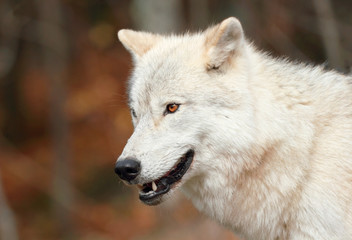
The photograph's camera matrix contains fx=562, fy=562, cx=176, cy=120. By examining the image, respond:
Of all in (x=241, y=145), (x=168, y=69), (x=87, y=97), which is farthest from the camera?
(x=87, y=97)

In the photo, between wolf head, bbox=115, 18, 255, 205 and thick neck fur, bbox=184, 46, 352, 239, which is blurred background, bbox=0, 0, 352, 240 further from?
wolf head, bbox=115, 18, 255, 205

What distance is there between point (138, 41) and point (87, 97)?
1201 centimetres

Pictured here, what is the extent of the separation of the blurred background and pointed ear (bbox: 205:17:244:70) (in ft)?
14.6

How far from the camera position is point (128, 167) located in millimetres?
4246

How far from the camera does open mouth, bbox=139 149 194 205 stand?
445 centimetres

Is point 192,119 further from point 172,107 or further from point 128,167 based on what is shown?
point 128,167

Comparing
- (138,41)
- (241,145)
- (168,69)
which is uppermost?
(138,41)

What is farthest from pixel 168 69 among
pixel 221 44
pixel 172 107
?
pixel 221 44

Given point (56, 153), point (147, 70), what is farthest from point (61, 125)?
point (147, 70)

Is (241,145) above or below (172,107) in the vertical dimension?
below

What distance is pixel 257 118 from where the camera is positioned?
4477 mm

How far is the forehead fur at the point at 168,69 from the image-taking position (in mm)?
4590

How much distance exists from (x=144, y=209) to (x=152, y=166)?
10.00 meters

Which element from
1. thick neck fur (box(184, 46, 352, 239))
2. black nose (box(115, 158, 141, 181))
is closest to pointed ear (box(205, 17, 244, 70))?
thick neck fur (box(184, 46, 352, 239))
